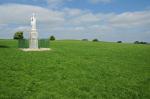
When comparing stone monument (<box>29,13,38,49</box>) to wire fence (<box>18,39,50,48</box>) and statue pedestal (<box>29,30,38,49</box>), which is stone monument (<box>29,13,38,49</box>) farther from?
wire fence (<box>18,39,50,48</box>)

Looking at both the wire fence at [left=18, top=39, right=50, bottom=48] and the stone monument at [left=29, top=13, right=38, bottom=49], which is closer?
the stone monument at [left=29, top=13, right=38, bottom=49]

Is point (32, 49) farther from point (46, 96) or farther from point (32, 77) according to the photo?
point (46, 96)

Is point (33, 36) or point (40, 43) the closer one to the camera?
point (33, 36)

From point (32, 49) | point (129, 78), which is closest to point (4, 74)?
point (129, 78)

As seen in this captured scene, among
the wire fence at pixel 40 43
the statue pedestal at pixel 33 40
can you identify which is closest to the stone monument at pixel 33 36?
the statue pedestal at pixel 33 40

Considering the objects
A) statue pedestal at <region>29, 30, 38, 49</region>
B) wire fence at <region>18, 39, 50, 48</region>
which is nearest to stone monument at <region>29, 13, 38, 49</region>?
statue pedestal at <region>29, 30, 38, 49</region>

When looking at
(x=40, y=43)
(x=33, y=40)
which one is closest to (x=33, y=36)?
(x=33, y=40)

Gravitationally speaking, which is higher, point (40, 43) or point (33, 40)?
point (33, 40)

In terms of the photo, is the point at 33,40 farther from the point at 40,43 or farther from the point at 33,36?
the point at 40,43

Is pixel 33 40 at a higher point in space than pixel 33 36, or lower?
lower

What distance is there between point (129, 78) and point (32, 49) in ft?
67.6

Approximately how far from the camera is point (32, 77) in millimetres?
14031

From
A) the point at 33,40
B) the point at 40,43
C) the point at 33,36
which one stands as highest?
the point at 33,36

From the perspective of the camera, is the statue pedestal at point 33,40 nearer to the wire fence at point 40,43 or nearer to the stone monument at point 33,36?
the stone monument at point 33,36
